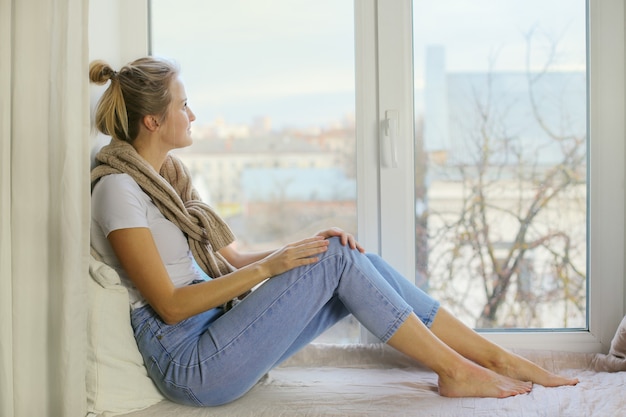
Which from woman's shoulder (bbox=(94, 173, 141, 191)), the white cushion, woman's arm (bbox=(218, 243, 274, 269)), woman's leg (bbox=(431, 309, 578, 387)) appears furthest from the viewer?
woman's arm (bbox=(218, 243, 274, 269))

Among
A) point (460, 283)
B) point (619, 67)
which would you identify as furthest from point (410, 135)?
point (619, 67)

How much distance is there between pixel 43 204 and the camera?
160 centimetres

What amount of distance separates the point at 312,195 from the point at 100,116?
74cm

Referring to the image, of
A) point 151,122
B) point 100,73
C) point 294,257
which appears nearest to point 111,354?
point 294,257

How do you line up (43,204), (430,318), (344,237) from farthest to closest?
1. (430,318)
2. (344,237)
3. (43,204)

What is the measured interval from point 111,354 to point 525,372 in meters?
1.07

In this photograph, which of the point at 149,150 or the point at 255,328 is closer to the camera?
the point at 255,328

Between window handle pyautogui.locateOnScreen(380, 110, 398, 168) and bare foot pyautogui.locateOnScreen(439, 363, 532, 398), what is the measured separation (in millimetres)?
711

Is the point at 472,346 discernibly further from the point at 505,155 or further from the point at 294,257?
the point at 505,155

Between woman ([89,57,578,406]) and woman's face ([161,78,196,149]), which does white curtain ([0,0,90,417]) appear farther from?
woman's face ([161,78,196,149])

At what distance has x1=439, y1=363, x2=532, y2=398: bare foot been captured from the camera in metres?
1.79

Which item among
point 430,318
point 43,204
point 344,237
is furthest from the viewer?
point 430,318

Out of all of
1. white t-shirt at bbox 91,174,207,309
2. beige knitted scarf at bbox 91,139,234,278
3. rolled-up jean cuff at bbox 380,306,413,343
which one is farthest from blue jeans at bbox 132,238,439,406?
beige knitted scarf at bbox 91,139,234,278

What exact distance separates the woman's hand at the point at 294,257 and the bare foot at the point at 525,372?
578 mm
